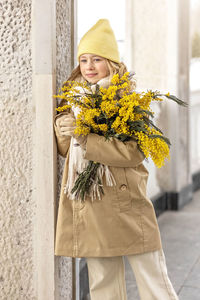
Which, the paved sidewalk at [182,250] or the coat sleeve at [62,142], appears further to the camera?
the paved sidewalk at [182,250]

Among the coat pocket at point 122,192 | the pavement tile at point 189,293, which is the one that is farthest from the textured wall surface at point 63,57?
the pavement tile at point 189,293

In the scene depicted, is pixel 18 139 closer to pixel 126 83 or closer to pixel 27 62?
pixel 27 62

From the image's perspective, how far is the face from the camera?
216 centimetres

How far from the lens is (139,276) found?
2203mm

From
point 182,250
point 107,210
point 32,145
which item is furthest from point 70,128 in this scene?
point 182,250

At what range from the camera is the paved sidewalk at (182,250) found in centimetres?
331

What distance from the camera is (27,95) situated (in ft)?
7.45

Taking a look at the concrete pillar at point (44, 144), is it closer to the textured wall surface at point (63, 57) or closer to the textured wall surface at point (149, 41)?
the textured wall surface at point (63, 57)

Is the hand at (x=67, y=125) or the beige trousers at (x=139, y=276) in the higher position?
the hand at (x=67, y=125)

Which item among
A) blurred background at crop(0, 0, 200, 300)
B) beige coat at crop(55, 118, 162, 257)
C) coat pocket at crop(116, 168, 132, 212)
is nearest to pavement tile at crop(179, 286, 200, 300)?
blurred background at crop(0, 0, 200, 300)

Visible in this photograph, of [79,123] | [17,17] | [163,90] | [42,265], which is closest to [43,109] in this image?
[79,123]

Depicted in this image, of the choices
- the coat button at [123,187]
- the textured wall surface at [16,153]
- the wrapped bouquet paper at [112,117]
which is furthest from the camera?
the textured wall surface at [16,153]

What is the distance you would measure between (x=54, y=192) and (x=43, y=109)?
39 cm

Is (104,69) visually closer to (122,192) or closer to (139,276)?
(122,192)
